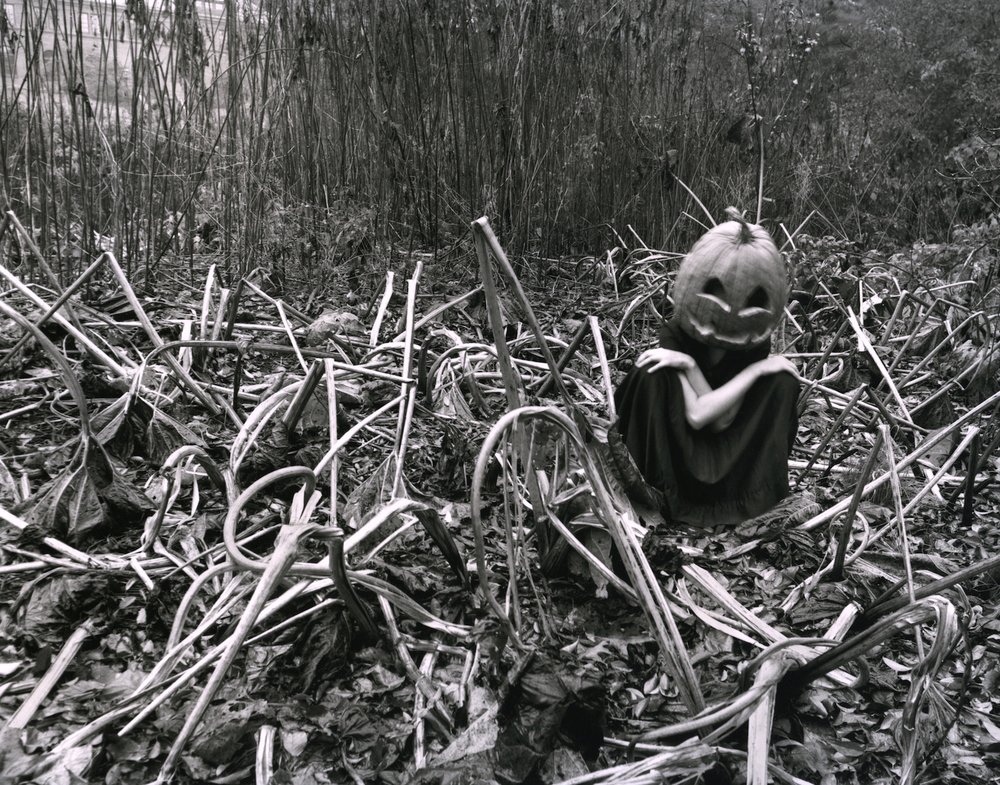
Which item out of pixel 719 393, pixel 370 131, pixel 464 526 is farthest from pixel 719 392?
pixel 370 131

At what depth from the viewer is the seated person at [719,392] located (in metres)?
1.15

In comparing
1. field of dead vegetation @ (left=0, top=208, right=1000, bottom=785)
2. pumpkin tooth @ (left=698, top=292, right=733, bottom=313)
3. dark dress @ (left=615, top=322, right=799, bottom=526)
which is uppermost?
pumpkin tooth @ (left=698, top=292, right=733, bottom=313)

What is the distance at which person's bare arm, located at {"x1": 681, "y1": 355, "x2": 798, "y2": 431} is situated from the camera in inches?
46.8

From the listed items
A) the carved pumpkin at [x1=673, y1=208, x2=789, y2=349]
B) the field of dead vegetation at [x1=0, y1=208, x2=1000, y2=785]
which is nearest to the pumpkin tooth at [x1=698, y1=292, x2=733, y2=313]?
the carved pumpkin at [x1=673, y1=208, x2=789, y2=349]

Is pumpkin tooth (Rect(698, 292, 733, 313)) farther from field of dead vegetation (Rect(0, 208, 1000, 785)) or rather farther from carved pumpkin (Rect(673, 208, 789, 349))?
field of dead vegetation (Rect(0, 208, 1000, 785))

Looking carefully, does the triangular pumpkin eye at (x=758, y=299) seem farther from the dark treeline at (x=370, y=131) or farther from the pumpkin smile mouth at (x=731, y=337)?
the dark treeline at (x=370, y=131)

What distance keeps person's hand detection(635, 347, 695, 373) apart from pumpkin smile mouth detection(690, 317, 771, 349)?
0.16 ft

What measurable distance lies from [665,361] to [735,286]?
150 millimetres

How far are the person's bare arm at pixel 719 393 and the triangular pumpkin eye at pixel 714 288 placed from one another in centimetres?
A: 12

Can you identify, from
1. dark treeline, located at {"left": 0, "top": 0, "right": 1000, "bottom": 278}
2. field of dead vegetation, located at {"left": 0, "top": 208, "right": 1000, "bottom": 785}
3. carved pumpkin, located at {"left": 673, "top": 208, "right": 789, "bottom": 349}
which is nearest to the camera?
field of dead vegetation, located at {"left": 0, "top": 208, "right": 1000, "bottom": 785}

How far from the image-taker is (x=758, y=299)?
1.15m

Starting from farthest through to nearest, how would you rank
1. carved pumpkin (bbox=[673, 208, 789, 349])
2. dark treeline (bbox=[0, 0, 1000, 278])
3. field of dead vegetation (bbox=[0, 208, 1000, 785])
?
dark treeline (bbox=[0, 0, 1000, 278]), carved pumpkin (bbox=[673, 208, 789, 349]), field of dead vegetation (bbox=[0, 208, 1000, 785])

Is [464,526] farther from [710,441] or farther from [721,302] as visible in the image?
[721,302]

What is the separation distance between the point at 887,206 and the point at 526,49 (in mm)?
3431
